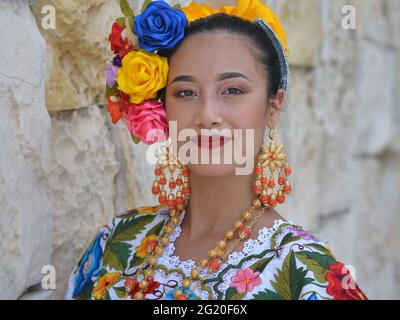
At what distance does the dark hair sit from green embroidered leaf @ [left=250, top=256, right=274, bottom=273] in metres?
0.46

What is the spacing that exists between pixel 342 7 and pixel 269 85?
6.18 feet

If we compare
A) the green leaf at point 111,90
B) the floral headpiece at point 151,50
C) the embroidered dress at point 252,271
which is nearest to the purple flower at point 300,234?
the embroidered dress at point 252,271

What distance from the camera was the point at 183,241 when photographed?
1936mm

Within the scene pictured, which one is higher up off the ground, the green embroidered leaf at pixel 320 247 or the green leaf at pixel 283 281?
the green embroidered leaf at pixel 320 247

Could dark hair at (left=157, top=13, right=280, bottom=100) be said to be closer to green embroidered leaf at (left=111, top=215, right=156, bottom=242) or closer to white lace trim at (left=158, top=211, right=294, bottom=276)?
white lace trim at (left=158, top=211, right=294, bottom=276)

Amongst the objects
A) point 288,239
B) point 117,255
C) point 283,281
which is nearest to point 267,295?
point 283,281

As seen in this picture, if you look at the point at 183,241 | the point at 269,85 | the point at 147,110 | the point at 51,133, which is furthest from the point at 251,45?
the point at 51,133

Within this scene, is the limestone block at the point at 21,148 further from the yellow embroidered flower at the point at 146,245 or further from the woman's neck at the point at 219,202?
the woman's neck at the point at 219,202

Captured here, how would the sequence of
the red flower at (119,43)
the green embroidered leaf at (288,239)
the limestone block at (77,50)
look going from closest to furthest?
the green embroidered leaf at (288,239)
the red flower at (119,43)
the limestone block at (77,50)

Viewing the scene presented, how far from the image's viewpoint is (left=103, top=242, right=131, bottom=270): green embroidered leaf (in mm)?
2041

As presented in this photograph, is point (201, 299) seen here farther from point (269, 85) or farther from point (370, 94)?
point (370, 94)

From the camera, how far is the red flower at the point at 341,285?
162cm

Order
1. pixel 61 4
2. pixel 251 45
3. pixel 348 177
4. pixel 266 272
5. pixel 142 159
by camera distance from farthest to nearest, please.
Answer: pixel 348 177 < pixel 142 159 < pixel 61 4 < pixel 251 45 < pixel 266 272

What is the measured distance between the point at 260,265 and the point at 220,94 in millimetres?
448
